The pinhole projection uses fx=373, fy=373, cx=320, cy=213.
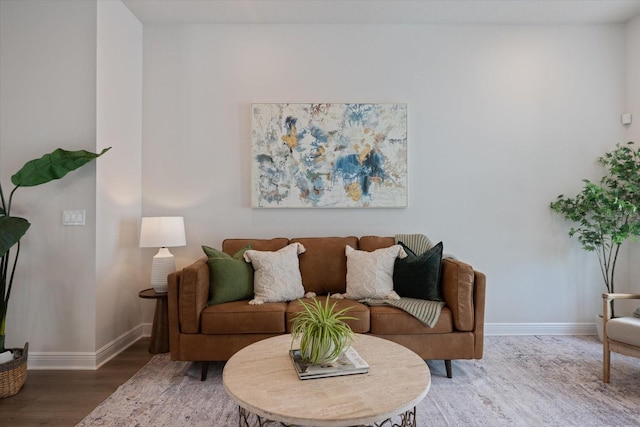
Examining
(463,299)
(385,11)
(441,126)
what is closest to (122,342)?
(463,299)

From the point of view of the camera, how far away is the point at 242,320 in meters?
2.56

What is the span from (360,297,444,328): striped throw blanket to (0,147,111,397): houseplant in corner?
2342mm

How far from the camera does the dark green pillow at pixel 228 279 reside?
2.71m

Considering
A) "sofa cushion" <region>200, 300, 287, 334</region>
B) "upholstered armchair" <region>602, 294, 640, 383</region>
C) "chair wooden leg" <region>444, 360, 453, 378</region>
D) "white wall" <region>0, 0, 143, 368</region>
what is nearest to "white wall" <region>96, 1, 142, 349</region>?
"white wall" <region>0, 0, 143, 368</region>

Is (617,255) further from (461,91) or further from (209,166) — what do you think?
(209,166)

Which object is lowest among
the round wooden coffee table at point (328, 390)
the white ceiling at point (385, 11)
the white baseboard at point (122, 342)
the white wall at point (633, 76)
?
the white baseboard at point (122, 342)

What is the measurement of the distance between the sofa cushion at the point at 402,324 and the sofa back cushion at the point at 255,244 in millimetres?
1056

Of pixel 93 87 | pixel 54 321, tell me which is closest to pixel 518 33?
pixel 93 87

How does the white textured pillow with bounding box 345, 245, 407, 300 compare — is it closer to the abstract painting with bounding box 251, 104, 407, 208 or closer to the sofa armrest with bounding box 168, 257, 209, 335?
the abstract painting with bounding box 251, 104, 407, 208

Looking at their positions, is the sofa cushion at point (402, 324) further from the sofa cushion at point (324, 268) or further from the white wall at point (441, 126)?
the white wall at point (441, 126)

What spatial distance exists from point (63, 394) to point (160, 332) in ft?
2.52

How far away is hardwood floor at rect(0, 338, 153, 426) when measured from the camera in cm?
213

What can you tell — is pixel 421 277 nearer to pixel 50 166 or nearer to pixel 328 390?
pixel 328 390

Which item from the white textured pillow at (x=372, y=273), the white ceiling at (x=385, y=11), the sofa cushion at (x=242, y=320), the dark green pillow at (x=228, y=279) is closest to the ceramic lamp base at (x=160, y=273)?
the dark green pillow at (x=228, y=279)
